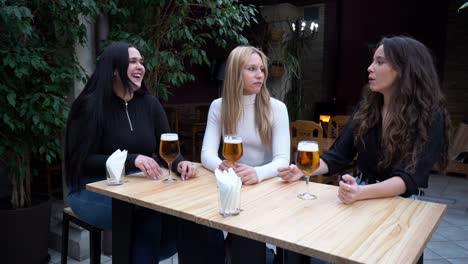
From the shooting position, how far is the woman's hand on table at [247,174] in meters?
1.47

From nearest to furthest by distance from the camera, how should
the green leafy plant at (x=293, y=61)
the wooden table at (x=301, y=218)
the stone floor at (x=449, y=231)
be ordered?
the wooden table at (x=301, y=218), the stone floor at (x=449, y=231), the green leafy plant at (x=293, y=61)

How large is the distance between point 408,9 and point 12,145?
7101mm

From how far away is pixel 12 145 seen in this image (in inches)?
86.0

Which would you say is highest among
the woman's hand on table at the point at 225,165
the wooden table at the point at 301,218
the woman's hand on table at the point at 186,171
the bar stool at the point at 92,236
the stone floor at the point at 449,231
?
the woman's hand on table at the point at 225,165

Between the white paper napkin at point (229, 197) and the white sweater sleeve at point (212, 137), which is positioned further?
the white sweater sleeve at point (212, 137)

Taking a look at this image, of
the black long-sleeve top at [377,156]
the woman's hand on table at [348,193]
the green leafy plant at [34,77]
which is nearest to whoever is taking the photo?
the woman's hand on table at [348,193]

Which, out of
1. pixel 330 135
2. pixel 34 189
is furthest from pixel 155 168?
pixel 330 135

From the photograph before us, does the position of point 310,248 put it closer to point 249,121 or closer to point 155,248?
point 155,248

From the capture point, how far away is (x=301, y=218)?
1.10 meters

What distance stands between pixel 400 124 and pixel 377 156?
18cm

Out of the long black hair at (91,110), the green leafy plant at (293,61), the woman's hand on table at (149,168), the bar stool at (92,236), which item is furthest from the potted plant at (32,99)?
the green leafy plant at (293,61)

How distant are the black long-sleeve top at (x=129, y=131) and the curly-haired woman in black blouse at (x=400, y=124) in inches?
31.8

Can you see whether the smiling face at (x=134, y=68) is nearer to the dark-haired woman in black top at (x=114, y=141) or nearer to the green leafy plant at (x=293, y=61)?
the dark-haired woman in black top at (x=114, y=141)

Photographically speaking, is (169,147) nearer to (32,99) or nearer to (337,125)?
(32,99)
